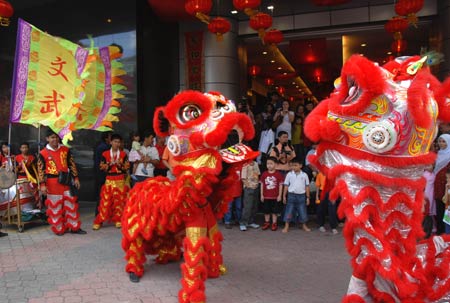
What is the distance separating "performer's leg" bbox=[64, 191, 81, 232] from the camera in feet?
23.0

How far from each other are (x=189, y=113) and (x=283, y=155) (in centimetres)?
389

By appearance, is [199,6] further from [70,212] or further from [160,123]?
[70,212]

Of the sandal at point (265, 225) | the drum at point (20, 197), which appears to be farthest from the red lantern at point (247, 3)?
the drum at point (20, 197)

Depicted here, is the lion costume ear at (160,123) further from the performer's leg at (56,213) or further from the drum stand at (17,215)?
the drum stand at (17,215)

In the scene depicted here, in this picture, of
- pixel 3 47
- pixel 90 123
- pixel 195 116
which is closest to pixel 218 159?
pixel 195 116

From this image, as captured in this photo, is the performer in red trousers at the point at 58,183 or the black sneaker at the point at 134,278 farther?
the performer in red trousers at the point at 58,183

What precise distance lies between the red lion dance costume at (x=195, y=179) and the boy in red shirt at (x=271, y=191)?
2996 millimetres

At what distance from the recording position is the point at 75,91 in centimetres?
557

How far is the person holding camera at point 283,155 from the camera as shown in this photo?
7.59 meters

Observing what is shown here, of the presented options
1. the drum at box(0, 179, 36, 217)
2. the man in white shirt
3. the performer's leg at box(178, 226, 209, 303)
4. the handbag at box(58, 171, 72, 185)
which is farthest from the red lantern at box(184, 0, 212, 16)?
the performer's leg at box(178, 226, 209, 303)

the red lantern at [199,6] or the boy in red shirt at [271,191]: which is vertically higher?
the red lantern at [199,6]

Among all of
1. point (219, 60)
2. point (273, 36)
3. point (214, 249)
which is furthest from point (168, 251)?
point (219, 60)

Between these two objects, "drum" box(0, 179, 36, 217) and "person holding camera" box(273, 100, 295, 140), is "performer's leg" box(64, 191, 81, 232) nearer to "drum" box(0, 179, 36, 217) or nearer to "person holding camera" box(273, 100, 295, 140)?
"drum" box(0, 179, 36, 217)

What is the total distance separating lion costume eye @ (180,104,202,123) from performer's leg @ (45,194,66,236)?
3937 millimetres
